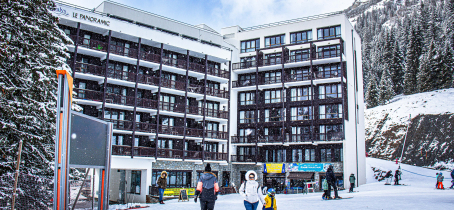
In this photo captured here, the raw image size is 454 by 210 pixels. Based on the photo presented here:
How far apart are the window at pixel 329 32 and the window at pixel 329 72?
13.9 feet

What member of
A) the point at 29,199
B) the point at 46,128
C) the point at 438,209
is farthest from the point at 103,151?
the point at 438,209

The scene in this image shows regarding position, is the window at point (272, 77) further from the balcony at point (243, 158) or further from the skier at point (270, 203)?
the skier at point (270, 203)

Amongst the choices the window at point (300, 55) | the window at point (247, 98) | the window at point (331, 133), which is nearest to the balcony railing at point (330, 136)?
the window at point (331, 133)

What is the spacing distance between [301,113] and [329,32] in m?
11.0

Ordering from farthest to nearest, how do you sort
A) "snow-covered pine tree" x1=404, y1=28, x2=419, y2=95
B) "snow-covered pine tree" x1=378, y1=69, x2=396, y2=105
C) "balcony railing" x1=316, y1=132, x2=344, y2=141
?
"snow-covered pine tree" x1=378, y1=69, x2=396, y2=105 < "snow-covered pine tree" x1=404, y1=28, x2=419, y2=95 < "balcony railing" x1=316, y1=132, x2=344, y2=141

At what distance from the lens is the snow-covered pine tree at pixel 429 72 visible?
259ft

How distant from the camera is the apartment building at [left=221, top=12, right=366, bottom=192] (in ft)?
155

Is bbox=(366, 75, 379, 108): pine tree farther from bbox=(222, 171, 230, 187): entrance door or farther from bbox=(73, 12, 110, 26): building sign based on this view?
bbox=(73, 12, 110, 26): building sign

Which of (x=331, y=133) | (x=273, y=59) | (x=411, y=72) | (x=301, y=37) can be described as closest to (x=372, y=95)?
(x=411, y=72)

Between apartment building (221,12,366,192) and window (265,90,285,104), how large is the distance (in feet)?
0.43

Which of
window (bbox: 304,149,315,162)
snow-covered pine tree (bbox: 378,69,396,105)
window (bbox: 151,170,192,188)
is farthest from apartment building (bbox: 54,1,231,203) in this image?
snow-covered pine tree (bbox: 378,69,396,105)

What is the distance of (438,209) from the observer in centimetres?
1612

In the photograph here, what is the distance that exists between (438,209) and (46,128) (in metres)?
17.3

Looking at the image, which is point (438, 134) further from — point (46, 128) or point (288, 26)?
point (46, 128)
